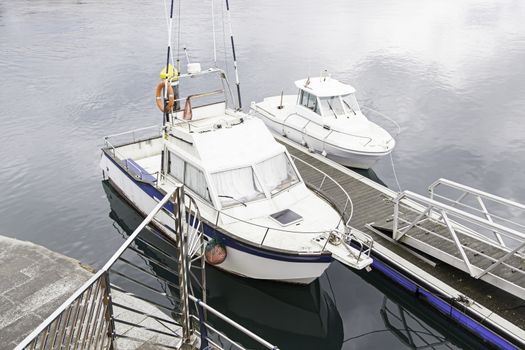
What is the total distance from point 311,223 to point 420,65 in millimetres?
29631

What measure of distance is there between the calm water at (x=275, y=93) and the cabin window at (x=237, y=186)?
2.49 m

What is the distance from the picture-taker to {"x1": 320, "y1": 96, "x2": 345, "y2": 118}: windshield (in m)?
19.9

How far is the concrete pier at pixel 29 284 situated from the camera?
8.47 m

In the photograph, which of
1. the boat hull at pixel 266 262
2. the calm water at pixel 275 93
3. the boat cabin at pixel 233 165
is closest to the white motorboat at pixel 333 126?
the calm water at pixel 275 93

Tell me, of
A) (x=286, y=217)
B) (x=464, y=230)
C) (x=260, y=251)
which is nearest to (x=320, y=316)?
(x=260, y=251)

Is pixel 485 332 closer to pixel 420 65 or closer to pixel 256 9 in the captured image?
pixel 420 65

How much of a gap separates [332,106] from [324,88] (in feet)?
3.06

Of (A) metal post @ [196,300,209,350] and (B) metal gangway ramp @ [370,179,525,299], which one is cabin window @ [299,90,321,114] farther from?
(A) metal post @ [196,300,209,350]

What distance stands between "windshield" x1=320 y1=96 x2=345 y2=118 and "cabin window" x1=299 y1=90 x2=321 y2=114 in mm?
338

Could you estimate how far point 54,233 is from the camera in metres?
15.9

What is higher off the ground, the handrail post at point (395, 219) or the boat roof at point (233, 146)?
the boat roof at point (233, 146)

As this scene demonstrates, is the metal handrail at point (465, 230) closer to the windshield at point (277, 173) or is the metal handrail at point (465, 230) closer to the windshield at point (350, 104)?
the windshield at point (277, 173)

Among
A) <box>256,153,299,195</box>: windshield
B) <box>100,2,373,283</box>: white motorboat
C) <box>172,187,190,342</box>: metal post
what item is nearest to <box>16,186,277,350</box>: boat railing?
<box>172,187,190,342</box>: metal post

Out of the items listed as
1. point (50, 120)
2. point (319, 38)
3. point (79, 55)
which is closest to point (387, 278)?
point (50, 120)
